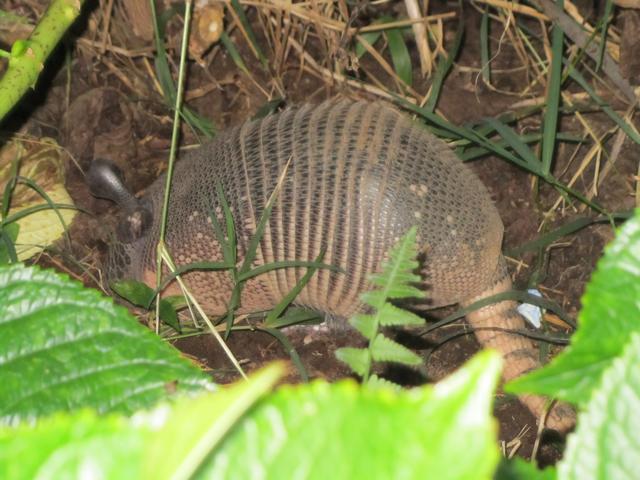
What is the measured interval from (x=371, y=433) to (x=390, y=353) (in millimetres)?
884

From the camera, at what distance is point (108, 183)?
164 inches

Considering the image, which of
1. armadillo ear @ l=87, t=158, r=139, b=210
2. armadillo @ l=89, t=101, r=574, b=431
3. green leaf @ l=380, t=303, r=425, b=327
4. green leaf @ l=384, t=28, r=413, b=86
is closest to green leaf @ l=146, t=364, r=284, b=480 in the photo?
green leaf @ l=380, t=303, r=425, b=327

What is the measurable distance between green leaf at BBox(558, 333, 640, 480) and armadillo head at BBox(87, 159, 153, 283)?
389 centimetres

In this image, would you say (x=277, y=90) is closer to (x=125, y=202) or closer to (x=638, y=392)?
(x=125, y=202)

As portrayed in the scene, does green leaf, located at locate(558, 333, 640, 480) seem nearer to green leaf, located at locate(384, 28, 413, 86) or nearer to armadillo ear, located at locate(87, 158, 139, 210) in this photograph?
armadillo ear, located at locate(87, 158, 139, 210)

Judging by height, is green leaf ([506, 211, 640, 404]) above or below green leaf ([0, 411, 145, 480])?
below

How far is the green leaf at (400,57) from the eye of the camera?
441 cm

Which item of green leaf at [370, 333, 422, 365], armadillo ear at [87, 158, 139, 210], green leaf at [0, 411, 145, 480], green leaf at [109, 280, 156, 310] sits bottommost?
green leaf at [109, 280, 156, 310]

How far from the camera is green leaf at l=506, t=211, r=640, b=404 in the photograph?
59cm

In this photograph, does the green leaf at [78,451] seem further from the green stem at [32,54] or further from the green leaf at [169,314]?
the green leaf at [169,314]

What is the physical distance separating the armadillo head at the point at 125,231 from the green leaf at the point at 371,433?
3.90m

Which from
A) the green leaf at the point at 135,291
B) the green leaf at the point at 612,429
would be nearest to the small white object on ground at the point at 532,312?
the green leaf at the point at 135,291

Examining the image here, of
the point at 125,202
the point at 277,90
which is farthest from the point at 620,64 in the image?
the point at 125,202

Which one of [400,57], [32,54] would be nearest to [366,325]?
[32,54]
